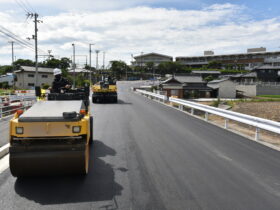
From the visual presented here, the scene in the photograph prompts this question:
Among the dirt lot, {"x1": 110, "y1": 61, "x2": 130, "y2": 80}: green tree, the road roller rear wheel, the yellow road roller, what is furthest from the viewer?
{"x1": 110, "y1": 61, "x2": 130, "y2": 80}: green tree

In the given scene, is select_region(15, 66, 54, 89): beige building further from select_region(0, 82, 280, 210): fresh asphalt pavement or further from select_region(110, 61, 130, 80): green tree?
select_region(0, 82, 280, 210): fresh asphalt pavement

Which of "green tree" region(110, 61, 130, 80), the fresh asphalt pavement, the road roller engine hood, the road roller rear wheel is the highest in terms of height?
"green tree" region(110, 61, 130, 80)

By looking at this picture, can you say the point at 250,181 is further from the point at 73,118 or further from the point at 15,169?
the point at 15,169

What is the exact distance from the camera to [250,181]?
17.0ft

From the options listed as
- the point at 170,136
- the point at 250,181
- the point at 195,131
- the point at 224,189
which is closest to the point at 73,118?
the point at 224,189

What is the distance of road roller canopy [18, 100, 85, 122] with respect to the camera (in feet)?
16.0

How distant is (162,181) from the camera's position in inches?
201

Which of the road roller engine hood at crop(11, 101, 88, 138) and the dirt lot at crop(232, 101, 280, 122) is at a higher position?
the road roller engine hood at crop(11, 101, 88, 138)

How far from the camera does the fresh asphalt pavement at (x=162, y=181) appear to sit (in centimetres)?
425

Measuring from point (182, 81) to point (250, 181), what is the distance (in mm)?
54532

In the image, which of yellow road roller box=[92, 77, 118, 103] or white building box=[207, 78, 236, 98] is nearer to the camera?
yellow road roller box=[92, 77, 118, 103]

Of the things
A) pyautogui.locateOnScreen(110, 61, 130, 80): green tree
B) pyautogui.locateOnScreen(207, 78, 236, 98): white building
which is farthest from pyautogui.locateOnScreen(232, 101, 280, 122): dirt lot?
pyautogui.locateOnScreen(110, 61, 130, 80): green tree

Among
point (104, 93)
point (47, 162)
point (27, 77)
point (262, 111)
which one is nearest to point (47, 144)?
point (47, 162)

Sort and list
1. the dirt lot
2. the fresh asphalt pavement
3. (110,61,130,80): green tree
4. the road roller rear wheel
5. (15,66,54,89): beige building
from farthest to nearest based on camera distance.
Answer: (110,61,130,80): green tree → (15,66,54,89): beige building → the dirt lot → the road roller rear wheel → the fresh asphalt pavement
